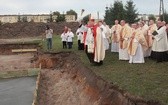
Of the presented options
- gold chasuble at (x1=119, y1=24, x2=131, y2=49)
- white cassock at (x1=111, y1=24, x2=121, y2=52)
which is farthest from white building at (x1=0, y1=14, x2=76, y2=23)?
gold chasuble at (x1=119, y1=24, x2=131, y2=49)

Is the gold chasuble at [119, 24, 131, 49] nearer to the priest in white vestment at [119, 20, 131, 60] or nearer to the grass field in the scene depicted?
the priest in white vestment at [119, 20, 131, 60]

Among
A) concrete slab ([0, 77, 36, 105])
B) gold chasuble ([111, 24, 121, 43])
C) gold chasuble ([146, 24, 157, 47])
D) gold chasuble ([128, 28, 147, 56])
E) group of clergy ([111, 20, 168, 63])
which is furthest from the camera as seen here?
gold chasuble ([111, 24, 121, 43])

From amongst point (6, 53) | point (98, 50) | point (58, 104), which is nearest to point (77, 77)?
point (98, 50)

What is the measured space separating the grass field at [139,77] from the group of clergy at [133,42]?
1.51ft

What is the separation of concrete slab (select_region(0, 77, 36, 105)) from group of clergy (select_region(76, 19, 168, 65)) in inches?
119

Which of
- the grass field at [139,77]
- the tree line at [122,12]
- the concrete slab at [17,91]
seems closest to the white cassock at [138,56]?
the grass field at [139,77]

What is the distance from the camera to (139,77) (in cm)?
1191

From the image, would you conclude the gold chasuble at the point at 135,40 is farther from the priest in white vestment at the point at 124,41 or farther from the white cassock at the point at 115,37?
the white cassock at the point at 115,37

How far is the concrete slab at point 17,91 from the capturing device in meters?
14.7

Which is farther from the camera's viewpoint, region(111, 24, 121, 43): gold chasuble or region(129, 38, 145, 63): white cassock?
region(111, 24, 121, 43): gold chasuble

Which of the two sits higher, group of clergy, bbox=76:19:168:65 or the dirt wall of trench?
group of clergy, bbox=76:19:168:65

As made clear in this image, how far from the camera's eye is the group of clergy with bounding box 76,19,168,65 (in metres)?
15.3

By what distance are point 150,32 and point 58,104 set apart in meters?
5.49

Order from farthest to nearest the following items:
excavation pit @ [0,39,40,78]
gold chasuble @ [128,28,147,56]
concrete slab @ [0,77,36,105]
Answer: excavation pit @ [0,39,40,78] < gold chasuble @ [128,28,147,56] < concrete slab @ [0,77,36,105]
